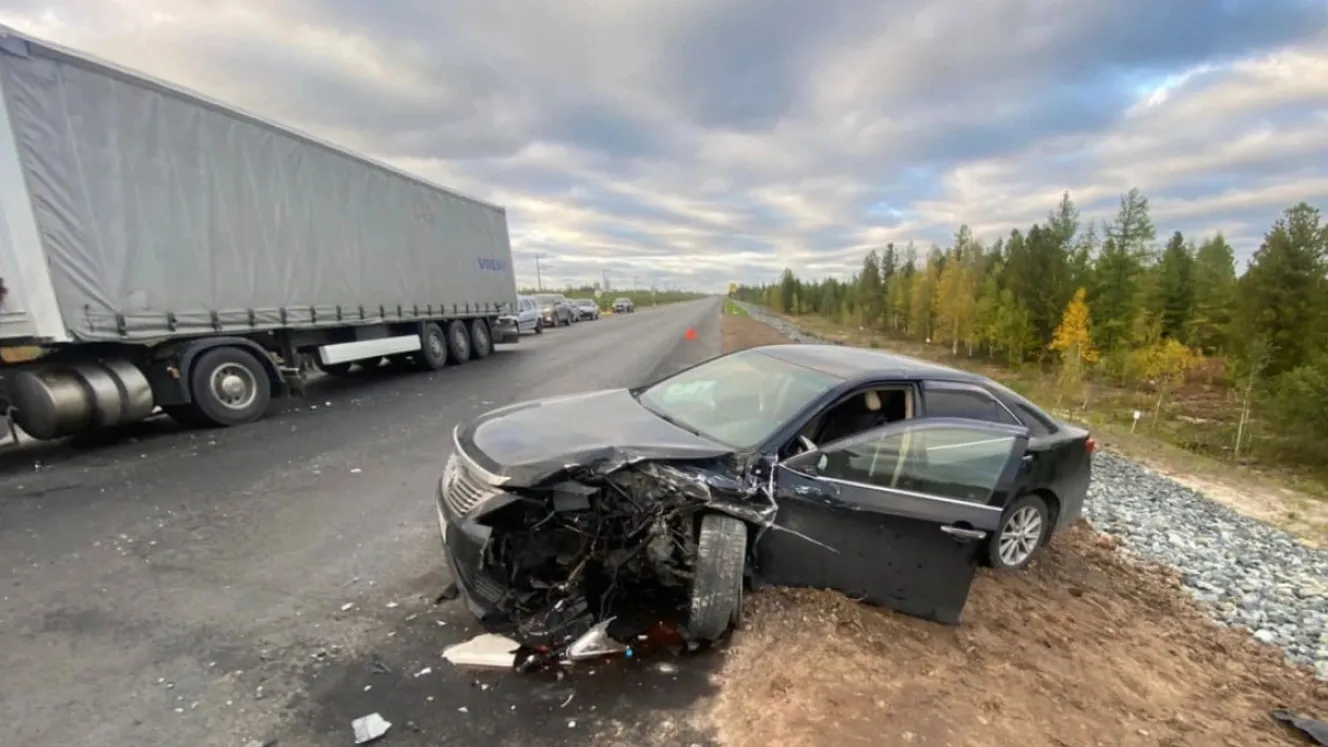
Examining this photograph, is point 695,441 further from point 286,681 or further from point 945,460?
point 286,681

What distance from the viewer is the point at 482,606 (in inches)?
121

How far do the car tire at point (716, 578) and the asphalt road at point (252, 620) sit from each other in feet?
0.80

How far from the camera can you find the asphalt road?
8.40 ft

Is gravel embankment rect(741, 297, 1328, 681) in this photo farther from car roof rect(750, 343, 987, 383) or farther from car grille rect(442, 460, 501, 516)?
car grille rect(442, 460, 501, 516)

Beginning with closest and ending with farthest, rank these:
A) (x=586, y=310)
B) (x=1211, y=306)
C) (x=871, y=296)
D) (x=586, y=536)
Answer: (x=586, y=536) < (x=1211, y=306) < (x=586, y=310) < (x=871, y=296)

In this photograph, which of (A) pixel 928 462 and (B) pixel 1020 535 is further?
(B) pixel 1020 535

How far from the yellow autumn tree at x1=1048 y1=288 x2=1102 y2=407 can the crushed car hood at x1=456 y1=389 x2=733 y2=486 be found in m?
23.0

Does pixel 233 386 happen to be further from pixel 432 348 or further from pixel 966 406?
pixel 966 406

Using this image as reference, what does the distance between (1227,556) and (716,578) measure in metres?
6.58

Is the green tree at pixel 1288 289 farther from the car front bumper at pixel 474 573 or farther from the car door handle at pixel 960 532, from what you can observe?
the car front bumper at pixel 474 573

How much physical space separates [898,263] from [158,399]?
217 ft

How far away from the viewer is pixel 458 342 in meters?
15.2

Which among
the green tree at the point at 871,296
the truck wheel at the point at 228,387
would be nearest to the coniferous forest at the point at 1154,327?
the green tree at the point at 871,296

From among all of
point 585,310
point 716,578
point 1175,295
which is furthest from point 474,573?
point 1175,295
